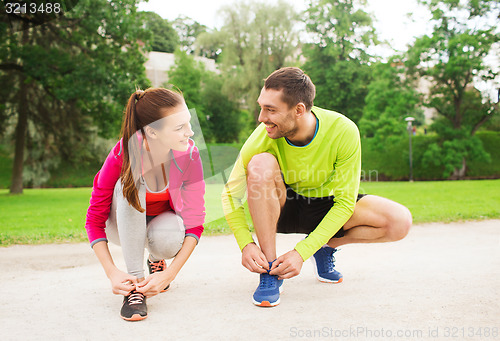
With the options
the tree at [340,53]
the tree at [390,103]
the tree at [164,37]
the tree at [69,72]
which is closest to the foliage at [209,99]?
the tree at [340,53]

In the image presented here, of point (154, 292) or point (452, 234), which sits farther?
point (452, 234)

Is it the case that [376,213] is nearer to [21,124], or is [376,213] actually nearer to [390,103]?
[21,124]

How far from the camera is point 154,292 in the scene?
2.13 m

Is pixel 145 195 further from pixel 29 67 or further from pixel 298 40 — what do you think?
pixel 298 40

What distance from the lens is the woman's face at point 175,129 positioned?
218cm

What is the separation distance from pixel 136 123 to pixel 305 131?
3.18 feet

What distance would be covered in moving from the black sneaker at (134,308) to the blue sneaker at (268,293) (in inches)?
23.2

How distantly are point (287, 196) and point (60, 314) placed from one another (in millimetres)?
1473

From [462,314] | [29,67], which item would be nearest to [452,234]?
[462,314]

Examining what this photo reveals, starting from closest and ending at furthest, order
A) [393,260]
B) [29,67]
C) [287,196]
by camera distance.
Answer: [287,196]
[393,260]
[29,67]

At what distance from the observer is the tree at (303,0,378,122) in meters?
23.7

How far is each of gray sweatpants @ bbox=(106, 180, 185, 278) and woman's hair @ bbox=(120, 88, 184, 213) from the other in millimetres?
63

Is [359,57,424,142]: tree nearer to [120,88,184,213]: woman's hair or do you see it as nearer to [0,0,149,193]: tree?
[0,0,149,193]: tree

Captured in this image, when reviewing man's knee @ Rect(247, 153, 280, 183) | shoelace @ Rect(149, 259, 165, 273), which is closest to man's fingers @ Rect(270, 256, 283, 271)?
man's knee @ Rect(247, 153, 280, 183)
